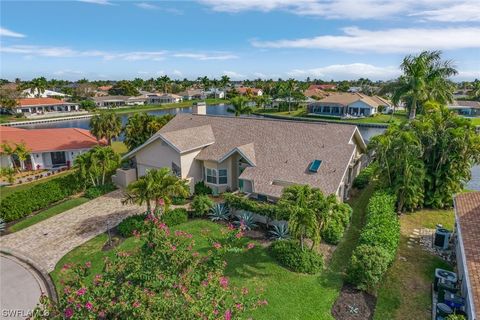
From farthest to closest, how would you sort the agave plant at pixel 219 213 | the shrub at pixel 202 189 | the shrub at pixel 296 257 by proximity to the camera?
the shrub at pixel 202 189
the agave plant at pixel 219 213
the shrub at pixel 296 257

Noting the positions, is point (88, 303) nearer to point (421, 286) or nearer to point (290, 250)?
point (290, 250)

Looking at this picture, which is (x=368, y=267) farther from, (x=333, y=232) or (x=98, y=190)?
(x=98, y=190)

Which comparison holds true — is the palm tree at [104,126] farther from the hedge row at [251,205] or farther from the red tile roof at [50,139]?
the hedge row at [251,205]

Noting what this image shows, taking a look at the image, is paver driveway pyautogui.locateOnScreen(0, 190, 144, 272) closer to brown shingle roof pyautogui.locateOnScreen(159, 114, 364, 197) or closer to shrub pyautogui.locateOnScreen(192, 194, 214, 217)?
shrub pyautogui.locateOnScreen(192, 194, 214, 217)

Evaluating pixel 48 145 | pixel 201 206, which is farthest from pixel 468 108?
pixel 48 145

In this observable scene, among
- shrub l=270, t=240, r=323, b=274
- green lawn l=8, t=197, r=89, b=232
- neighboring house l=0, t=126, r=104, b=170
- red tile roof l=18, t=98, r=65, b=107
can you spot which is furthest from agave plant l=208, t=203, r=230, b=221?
red tile roof l=18, t=98, r=65, b=107

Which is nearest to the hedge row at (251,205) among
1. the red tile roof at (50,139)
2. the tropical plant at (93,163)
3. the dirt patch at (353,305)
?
the dirt patch at (353,305)

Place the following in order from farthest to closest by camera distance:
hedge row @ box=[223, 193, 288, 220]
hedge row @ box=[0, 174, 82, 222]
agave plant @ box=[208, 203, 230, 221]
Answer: hedge row @ box=[0, 174, 82, 222], agave plant @ box=[208, 203, 230, 221], hedge row @ box=[223, 193, 288, 220]
